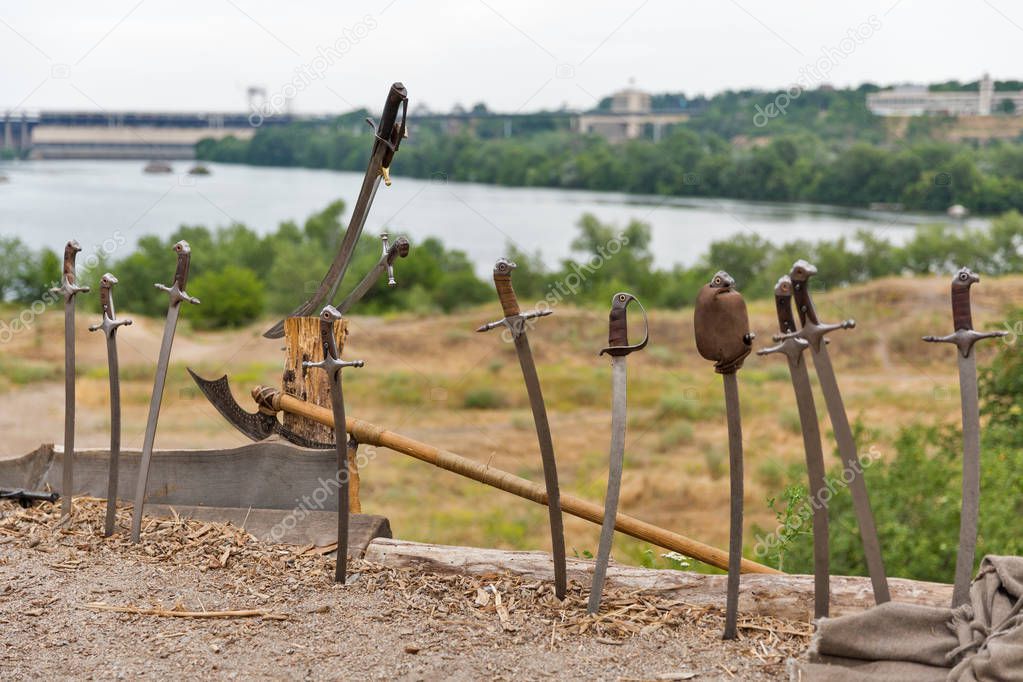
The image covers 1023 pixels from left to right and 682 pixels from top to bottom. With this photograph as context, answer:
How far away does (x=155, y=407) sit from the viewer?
11.3 feet

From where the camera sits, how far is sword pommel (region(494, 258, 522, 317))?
283 cm

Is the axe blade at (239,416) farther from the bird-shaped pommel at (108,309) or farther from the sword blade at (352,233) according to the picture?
the bird-shaped pommel at (108,309)

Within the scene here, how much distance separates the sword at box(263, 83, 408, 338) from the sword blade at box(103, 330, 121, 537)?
633 millimetres

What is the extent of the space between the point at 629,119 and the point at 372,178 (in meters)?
17.1

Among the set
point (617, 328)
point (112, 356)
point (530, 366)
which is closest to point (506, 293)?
point (530, 366)

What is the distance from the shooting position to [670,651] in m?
2.82

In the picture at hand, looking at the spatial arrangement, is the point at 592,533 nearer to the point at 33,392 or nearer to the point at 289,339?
the point at 33,392

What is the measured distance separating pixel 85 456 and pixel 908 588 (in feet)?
9.98

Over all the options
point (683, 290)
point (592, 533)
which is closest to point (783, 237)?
point (683, 290)

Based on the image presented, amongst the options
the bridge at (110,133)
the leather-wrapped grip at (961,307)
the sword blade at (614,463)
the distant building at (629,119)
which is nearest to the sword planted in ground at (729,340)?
the sword blade at (614,463)

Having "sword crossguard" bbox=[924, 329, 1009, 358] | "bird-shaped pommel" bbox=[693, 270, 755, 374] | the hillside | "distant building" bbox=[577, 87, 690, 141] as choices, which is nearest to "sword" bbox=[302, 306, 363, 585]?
"bird-shaped pommel" bbox=[693, 270, 755, 374]

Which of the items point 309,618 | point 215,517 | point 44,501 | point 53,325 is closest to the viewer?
point 309,618

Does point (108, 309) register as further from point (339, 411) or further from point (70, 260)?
point (339, 411)

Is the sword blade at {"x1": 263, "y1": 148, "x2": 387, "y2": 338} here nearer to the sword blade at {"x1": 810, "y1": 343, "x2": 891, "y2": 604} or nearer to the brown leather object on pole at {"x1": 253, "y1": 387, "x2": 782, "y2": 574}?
the brown leather object on pole at {"x1": 253, "y1": 387, "x2": 782, "y2": 574}
